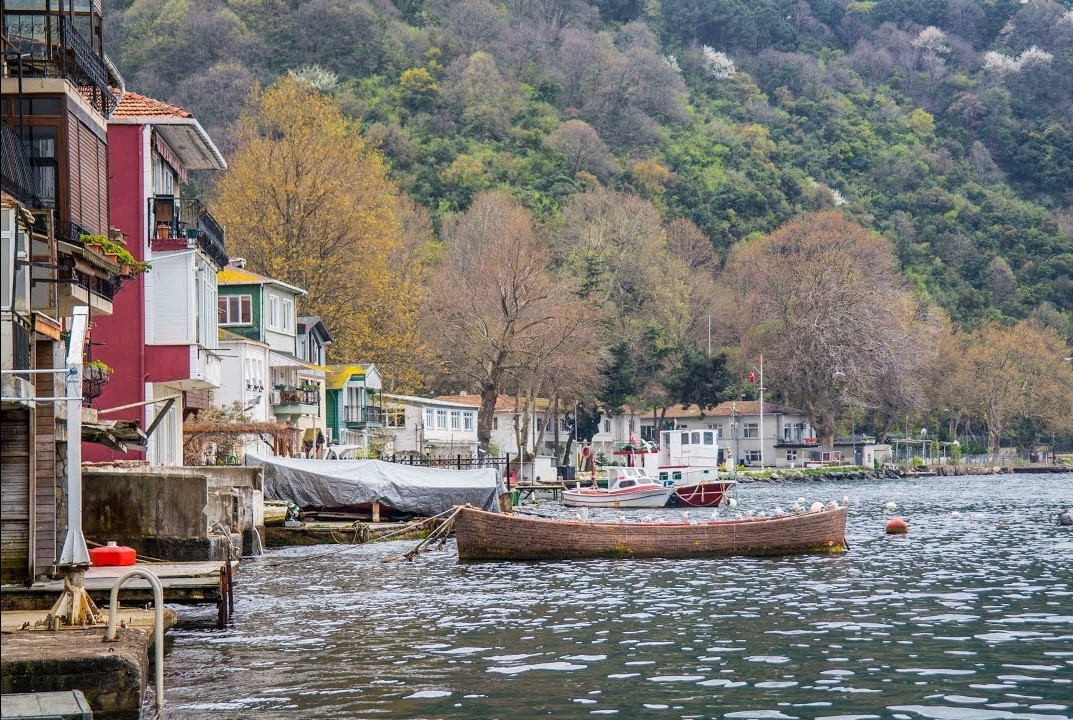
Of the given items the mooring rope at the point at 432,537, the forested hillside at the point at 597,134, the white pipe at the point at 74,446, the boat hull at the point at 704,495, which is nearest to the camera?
the white pipe at the point at 74,446

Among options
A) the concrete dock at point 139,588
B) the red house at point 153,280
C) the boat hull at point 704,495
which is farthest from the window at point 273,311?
the concrete dock at point 139,588

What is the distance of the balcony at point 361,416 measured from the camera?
77.7m

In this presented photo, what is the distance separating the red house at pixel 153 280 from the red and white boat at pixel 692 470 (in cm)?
3596

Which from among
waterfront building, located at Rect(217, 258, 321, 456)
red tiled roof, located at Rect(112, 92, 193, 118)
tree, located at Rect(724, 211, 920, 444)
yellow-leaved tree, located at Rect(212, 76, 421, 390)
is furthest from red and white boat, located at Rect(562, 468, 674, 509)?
tree, located at Rect(724, 211, 920, 444)

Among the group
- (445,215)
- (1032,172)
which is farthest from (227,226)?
(1032,172)

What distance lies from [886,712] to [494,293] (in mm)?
67987

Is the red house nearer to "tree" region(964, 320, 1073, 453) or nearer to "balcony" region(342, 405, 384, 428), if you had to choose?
"balcony" region(342, 405, 384, 428)

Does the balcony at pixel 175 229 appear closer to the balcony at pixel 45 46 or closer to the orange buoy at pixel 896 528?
the balcony at pixel 45 46

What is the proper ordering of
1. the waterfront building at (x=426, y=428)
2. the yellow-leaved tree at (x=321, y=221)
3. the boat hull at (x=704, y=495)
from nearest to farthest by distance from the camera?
the yellow-leaved tree at (x=321, y=221)
the boat hull at (x=704, y=495)
the waterfront building at (x=426, y=428)

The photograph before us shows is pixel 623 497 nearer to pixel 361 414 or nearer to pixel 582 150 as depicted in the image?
pixel 361 414

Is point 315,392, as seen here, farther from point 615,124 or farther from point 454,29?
point 454,29

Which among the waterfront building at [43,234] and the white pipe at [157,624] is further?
the waterfront building at [43,234]

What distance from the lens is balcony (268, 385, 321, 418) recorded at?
208 feet

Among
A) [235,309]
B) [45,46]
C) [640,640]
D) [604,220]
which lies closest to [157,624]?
[640,640]
